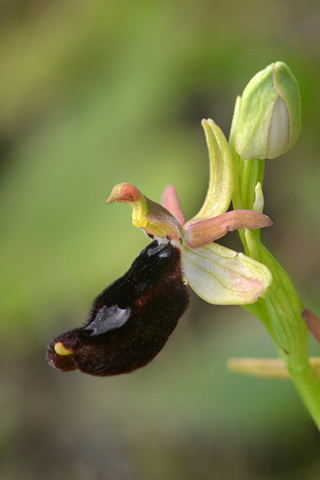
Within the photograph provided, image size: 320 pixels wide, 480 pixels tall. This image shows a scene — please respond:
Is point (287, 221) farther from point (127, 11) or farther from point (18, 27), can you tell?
point (18, 27)

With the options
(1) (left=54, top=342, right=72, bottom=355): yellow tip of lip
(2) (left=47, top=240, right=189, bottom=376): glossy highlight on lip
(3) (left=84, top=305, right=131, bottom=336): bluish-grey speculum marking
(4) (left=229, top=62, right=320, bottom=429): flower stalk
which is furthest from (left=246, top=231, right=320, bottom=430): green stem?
(1) (left=54, top=342, right=72, bottom=355): yellow tip of lip

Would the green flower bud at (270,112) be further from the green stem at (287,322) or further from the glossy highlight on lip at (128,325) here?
the glossy highlight on lip at (128,325)

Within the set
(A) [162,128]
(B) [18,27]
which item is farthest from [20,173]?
(B) [18,27]

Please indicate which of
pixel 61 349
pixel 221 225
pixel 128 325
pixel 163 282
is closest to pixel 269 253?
pixel 221 225

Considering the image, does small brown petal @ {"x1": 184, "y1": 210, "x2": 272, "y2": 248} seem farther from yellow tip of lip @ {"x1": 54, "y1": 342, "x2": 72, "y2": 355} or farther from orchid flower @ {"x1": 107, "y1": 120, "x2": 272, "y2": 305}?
yellow tip of lip @ {"x1": 54, "y1": 342, "x2": 72, "y2": 355}

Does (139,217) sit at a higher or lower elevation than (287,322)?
higher

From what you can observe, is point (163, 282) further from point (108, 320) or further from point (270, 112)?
point (270, 112)
